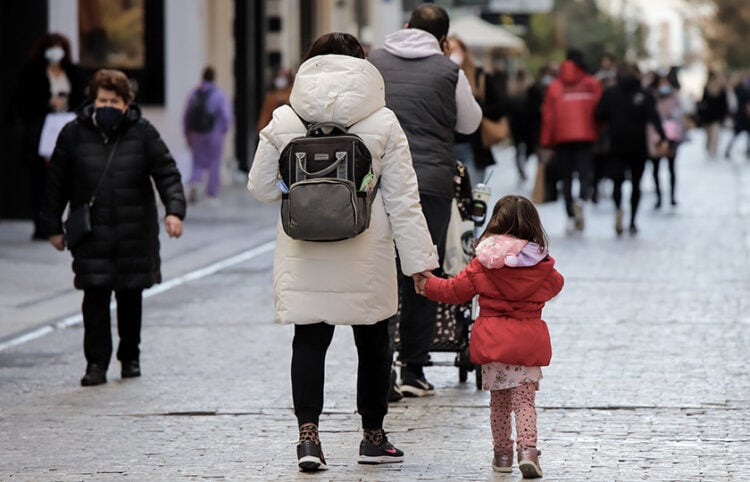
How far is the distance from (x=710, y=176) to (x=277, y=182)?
24451mm

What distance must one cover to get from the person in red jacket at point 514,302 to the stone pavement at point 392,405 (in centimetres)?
32

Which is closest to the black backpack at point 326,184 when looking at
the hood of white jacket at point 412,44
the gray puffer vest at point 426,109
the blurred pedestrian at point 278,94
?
the gray puffer vest at point 426,109

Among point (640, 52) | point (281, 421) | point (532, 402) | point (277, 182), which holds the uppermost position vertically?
point (277, 182)

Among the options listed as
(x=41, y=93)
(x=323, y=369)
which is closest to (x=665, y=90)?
(x=41, y=93)

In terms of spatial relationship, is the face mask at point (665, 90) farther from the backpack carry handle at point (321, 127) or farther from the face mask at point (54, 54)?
the backpack carry handle at point (321, 127)

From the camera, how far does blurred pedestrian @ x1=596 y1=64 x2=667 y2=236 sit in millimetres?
17719

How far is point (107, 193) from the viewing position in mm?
9039


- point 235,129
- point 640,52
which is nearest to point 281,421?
point 235,129

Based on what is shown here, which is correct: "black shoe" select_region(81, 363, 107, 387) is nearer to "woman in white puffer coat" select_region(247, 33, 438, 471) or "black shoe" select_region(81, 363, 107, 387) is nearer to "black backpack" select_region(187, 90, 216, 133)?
"woman in white puffer coat" select_region(247, 33, 438, 471)

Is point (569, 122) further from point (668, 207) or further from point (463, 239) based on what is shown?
point (463, 239)

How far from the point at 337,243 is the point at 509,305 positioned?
0.70 m

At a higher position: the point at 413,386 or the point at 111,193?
the point at 111,193

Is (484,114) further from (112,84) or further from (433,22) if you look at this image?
(112,84)

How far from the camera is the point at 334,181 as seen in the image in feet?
21.1
